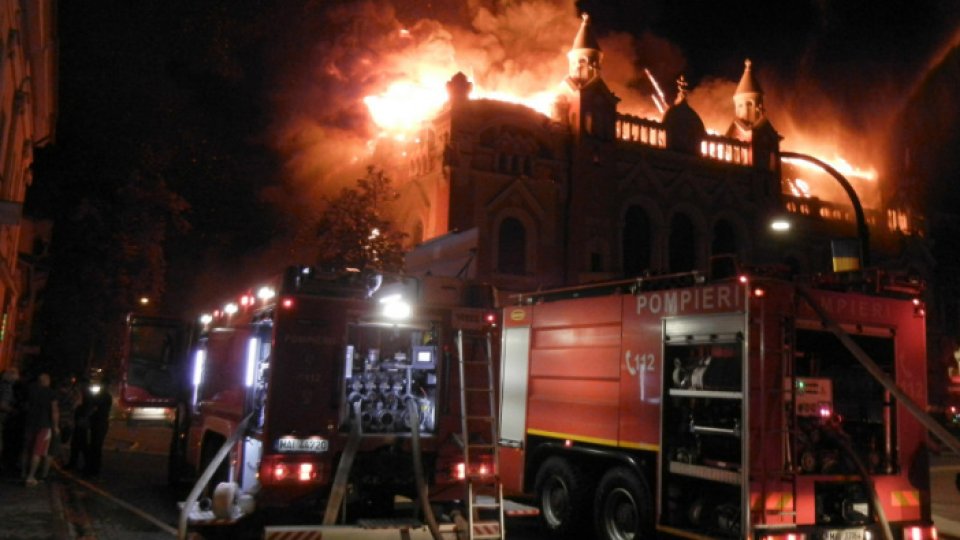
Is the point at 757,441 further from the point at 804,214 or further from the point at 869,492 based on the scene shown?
the point at 804,214

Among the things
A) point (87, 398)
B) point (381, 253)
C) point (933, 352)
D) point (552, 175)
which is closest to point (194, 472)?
point (87, 398)

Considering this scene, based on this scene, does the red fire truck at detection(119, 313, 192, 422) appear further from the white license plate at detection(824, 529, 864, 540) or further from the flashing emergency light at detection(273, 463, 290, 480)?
the white license plate at detection(824, 529, 864, 540)

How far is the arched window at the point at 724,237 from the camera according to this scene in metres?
34.5

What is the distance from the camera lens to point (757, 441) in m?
7.25

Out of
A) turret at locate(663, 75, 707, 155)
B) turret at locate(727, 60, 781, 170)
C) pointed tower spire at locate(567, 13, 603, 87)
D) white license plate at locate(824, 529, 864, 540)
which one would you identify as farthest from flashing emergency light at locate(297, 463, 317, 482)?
turret at locate(727, 60, 781, 170)

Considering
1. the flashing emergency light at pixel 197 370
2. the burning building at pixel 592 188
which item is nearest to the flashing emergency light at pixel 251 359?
the flashing emergency light at pixel 197 370

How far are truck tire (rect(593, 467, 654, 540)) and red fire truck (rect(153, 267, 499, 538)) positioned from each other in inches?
65.6

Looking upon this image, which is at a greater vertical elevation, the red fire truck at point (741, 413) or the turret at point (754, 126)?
the turret at point (754, 126)

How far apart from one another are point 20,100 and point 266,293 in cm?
1467

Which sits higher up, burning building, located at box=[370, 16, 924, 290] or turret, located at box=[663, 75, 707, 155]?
turret, located at box=[663, 75, 707, 155]

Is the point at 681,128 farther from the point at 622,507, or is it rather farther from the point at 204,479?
the point at 204,479

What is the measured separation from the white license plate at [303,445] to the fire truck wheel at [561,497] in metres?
3.40

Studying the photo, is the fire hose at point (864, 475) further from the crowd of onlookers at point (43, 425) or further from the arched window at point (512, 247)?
the arched window at point (512, 247)

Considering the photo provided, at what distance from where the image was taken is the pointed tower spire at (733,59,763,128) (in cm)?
3688
